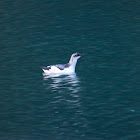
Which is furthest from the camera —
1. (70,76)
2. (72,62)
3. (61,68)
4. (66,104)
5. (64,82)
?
(72,62)

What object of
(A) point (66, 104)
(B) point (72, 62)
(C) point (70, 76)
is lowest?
(A) point (66, 104)

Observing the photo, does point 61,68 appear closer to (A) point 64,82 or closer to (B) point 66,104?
(A) point 64,82

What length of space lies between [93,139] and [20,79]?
449 inches

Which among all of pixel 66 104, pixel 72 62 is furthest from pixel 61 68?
pixel 66 104

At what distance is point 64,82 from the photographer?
3256 cm

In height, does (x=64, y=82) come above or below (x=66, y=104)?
above

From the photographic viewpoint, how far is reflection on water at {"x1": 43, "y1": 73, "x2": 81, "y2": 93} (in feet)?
102

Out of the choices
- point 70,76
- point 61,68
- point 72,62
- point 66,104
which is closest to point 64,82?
point 70,76

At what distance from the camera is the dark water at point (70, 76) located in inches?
974

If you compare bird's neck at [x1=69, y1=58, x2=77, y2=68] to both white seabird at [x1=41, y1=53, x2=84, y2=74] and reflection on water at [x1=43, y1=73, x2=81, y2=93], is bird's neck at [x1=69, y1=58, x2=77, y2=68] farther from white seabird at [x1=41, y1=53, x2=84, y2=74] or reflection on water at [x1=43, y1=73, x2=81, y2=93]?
reflection on water at [x1=43, y1=73, x2=81, y2=93]

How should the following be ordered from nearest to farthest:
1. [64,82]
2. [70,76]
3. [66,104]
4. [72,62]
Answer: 1. [66,104]
2. [64,82]
3. [70,76]
4. [72,62]

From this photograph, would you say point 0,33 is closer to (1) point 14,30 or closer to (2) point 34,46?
(1) point 14,30

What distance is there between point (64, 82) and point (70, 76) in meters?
1.54

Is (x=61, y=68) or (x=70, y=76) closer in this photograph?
(x=70, y=76)
